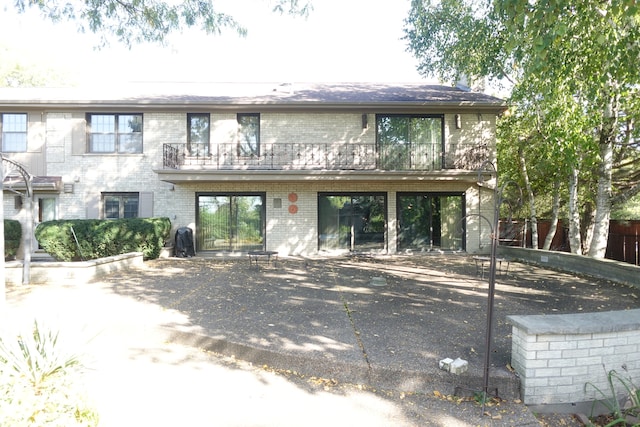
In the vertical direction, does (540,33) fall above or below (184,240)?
above

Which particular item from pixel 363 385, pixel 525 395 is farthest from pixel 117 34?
pixel 525 395

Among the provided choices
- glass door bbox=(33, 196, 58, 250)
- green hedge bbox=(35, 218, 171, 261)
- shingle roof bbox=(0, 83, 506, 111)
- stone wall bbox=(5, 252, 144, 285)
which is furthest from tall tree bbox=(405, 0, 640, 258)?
glass door bbox=(33, 196, 58, 250)

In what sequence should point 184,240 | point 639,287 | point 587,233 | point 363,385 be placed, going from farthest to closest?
point 587,233, point 184,240, point 639,287, point 363,385

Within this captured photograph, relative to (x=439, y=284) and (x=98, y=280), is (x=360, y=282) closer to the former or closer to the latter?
(x=439, y=284)

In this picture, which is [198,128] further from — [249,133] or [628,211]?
[628,211]

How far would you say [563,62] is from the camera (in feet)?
25.9

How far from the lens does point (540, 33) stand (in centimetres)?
473

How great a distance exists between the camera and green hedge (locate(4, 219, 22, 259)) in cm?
1197

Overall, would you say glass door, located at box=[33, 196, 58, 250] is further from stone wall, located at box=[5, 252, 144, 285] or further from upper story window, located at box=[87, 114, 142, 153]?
stone wall, located at box=[5, 252, 144, 285]

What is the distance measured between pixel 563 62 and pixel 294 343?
824 cm

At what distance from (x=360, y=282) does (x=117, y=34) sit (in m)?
7.76

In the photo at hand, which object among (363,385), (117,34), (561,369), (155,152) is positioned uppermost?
(117,34)

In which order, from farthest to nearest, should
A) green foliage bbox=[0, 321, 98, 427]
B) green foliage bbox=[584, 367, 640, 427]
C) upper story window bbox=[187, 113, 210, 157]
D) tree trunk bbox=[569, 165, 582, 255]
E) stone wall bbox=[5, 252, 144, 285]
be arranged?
upper story window bbox=[187, 113, 210, 157] < tree trunk bbox=[569, 165, 582, 255] < stone wall bbox=[5, 252, 144, 285] < green foliage bbox=[584, 367, 640, 427] < green foliage bbox=[0, 321, 98, 427]

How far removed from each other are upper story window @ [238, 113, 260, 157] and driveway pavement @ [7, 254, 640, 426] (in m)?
6.63
